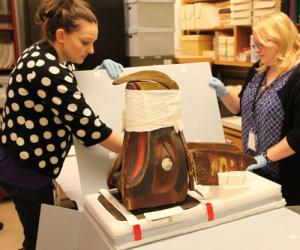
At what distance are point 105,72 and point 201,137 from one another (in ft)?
1.58

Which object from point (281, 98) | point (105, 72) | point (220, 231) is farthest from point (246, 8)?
point (220, 231)

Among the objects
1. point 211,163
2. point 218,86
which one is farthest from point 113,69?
point 211,163

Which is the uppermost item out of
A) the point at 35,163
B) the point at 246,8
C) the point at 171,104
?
the point at 246,8

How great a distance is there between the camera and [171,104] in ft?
3.02

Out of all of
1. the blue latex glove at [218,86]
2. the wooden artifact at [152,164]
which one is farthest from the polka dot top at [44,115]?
the blue latex glove at [218,86]

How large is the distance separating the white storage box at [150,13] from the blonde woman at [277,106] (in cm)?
158

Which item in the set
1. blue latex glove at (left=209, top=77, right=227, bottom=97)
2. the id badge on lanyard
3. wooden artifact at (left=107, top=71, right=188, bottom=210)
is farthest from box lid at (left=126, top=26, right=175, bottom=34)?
wooden artifact at (left=107, top=71, right=188, bottom=210)

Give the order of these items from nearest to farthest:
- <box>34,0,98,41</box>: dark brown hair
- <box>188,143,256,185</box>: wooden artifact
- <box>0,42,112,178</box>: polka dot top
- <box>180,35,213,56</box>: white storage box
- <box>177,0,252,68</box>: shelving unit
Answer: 1. <box>188,143,256,185</box>: wooden artifact
2. <box>0,42,112,178</box>: polka dot top
3. <box>34,0,98,41</box>: dark brown hair
4. <box>177,0,252,68</box>: shelving unit
5. <box>180,35,213,56</box>: white storage box

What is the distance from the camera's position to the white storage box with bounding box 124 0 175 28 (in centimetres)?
303

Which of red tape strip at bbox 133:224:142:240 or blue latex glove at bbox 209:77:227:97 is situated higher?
blue latex glove at bbox 209:77:227:97

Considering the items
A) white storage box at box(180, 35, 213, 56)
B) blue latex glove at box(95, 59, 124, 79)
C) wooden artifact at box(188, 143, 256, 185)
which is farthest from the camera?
white storage box at box(180, 35, 213, 56)

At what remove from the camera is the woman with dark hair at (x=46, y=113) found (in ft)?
3.93

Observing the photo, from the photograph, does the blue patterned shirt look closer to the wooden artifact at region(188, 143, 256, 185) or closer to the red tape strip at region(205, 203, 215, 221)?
the wooden artifact at region(188, 143, 256, 185)

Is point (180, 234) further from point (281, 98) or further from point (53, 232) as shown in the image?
point (281, 98)
